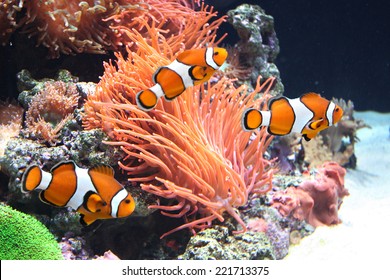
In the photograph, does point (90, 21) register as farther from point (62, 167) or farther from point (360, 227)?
point (360, 227)

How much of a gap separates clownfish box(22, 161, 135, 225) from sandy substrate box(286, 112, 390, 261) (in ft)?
5.60

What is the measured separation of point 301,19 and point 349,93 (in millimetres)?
2315

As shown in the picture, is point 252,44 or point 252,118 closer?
point 252,118

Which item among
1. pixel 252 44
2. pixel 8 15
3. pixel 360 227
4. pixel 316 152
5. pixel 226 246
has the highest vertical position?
pixel 8 15

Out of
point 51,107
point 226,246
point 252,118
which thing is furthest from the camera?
point 51,107

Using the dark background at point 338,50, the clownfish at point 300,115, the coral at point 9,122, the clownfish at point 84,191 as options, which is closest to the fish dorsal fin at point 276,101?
the clownfish at point 300,115

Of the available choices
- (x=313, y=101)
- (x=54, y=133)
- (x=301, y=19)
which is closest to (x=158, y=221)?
(x=54, y=133)

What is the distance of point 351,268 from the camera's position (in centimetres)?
236

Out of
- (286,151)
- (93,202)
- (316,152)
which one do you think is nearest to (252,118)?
(93,202)

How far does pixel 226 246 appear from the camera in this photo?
247 centimetres

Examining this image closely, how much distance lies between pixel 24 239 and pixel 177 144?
41.7 inches

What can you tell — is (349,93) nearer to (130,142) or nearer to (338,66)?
(338,66)

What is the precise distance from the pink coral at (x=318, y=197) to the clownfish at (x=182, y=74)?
151cm

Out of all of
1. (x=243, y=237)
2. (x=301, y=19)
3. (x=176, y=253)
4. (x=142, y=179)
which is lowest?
(x=301, y=19)
